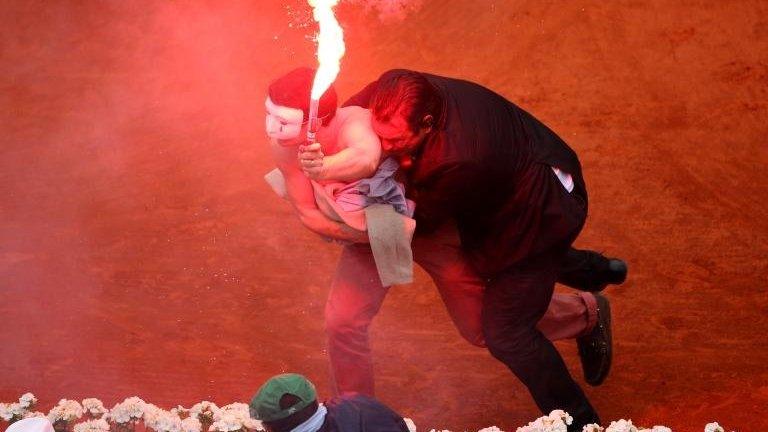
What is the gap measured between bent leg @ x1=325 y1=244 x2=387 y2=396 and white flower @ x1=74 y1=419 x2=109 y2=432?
1095mm

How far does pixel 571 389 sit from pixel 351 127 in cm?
164

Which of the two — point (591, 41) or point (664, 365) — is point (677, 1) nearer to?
point (591, 41)

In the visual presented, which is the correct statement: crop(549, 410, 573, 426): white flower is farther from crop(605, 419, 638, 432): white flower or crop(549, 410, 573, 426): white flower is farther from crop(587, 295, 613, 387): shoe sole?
crop(587, 295, 613, 387): shoe sole

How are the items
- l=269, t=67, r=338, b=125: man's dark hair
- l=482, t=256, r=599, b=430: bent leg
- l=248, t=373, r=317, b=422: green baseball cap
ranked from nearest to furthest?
1. l=248, t=373, r=317, b=422: green baseball cap
2. l=269, t=67, r=338, b=125: man's dark hair
3. l=482, t=256, r=599, b=430: bent leg

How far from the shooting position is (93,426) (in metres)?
4.70

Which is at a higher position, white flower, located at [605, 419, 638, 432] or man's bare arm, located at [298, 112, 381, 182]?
man's bare arm, located at [298, 112, 381, 182]

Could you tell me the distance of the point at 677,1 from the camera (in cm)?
798

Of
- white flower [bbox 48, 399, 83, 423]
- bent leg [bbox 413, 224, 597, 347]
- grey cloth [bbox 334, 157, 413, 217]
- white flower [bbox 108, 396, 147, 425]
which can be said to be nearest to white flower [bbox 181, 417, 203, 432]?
white flower [bbox 108, 396, 147, 425]

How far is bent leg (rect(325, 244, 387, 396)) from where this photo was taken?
202 inches

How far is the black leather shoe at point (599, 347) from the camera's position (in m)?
5.62

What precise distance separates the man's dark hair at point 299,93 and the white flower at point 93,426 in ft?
5.12

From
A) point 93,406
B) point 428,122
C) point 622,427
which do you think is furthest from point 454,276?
point 93,406

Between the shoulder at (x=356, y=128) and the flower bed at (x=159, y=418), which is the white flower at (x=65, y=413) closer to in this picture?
the flower bed at (x=159, y=418)

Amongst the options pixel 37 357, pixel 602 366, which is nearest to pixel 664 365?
pixel 602 366
